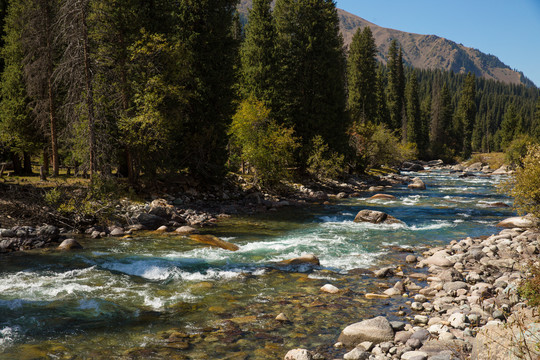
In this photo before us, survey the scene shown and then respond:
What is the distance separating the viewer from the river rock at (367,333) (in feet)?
27.4

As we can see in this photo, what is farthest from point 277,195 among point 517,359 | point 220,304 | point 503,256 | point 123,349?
point 517,359

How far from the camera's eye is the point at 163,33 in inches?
1006

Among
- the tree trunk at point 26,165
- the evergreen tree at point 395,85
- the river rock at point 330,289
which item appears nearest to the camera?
the river rock at point 330,289

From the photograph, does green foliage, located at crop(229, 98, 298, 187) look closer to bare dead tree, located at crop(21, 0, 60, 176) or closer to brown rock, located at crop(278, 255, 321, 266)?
bare dead tree, located at crop(21, 0, 60, 176)

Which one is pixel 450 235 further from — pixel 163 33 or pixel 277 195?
pixel 163 33

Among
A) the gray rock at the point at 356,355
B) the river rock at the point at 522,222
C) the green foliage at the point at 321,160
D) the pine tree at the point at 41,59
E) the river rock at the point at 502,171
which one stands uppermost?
the pine tree at the point at 41,59

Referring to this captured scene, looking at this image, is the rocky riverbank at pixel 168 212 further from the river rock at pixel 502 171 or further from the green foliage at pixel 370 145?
the river rock at pixel 502 171

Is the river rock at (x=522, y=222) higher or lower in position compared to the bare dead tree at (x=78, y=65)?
lower

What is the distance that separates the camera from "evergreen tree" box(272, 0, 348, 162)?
37844 mm

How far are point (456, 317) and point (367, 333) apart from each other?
7.18 feet

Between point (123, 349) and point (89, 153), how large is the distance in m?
16.8

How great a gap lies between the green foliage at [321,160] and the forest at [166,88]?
193 millimetres

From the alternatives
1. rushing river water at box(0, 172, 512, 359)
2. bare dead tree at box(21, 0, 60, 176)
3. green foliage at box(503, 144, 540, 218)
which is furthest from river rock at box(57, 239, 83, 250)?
green foliage at box(503, 144, 540, 218)

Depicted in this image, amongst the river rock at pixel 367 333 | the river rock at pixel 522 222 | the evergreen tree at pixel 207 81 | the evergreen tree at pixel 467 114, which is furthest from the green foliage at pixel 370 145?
the evergreen tree at pixel 467 114
